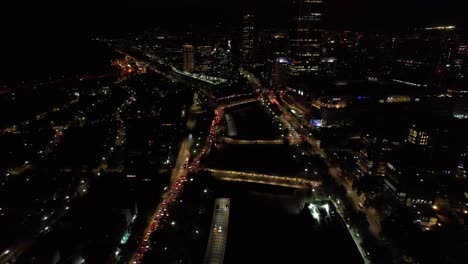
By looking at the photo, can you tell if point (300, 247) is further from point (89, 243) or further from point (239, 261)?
point (89, 243)

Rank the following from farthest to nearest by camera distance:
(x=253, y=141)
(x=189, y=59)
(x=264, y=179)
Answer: (x=189, y=59) → (x=253, y=141) → (x=264, y=179)

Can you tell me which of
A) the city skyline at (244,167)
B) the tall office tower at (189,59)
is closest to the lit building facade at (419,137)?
the city skyline at (244,167)

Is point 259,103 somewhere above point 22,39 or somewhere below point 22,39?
below

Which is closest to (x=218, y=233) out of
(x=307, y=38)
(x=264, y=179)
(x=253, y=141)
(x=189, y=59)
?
(x=264, y=179)

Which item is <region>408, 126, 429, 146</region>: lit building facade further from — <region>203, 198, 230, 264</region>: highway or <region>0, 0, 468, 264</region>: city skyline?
<region>203, 198, 230, 264</region>: highway

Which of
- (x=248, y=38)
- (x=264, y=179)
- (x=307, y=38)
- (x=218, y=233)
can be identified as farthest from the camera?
(x=248, y=38)

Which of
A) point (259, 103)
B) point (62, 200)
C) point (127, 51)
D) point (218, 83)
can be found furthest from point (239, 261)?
point (127, 51)

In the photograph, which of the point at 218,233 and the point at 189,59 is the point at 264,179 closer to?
the point at 218,233
